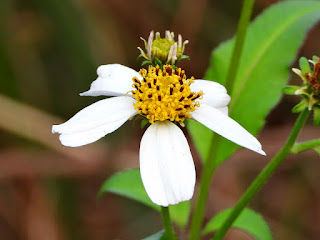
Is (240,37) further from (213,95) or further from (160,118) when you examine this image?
(160,118)

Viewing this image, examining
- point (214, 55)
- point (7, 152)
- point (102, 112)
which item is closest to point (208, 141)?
point (214, 55)

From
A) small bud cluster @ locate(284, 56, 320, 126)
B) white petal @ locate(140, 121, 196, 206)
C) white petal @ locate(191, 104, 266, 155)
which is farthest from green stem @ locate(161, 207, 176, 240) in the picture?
small bud cluster @ locate(284, 56, 320, 126)

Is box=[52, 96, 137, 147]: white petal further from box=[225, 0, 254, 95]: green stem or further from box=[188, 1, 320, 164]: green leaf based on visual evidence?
box=[188, 1, 320, 164]: green leaf

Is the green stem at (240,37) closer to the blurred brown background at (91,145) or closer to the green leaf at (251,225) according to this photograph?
the green leaf at (251,225)

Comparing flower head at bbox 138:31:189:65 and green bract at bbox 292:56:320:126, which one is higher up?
flower head at bbox 138:31:189:65

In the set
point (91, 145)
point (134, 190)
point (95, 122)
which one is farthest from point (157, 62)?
point (91, 145)

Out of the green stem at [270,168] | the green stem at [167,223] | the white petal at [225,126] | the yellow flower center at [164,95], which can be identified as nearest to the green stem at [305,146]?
the green stem at [270,168]
